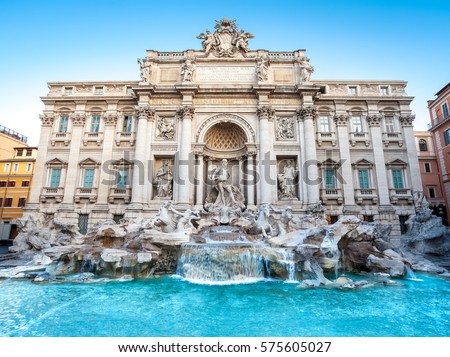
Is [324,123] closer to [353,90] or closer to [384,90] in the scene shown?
[353,90]

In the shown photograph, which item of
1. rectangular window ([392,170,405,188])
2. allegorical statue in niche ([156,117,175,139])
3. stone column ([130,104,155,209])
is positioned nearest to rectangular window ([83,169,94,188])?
stone column ([130,104,155,209])

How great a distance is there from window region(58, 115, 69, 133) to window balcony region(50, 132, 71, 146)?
0.37 meters

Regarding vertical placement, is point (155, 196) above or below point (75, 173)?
below

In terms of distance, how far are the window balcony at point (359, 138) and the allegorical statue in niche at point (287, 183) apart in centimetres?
533

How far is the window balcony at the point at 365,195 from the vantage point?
1764cm

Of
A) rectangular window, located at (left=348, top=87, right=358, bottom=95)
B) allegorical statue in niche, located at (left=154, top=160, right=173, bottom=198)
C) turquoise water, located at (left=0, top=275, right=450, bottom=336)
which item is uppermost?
rectangular window, located at (left=348, top=87, right=358, bottom=95)

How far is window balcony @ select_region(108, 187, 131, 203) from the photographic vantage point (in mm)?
17672

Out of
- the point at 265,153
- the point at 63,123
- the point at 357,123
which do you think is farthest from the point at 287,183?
the point at 63,123

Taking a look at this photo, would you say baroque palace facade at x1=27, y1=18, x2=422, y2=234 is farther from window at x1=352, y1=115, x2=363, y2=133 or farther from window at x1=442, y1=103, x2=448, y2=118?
window at x1=442, y1=103, x2=448, y2=118

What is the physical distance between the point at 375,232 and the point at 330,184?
22.2 feet

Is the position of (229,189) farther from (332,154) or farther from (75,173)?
(75,173)

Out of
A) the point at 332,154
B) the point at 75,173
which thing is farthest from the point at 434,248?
the point at 75,173

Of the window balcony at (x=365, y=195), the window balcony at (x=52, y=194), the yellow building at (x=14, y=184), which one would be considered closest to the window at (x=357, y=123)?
the window balcony at (x=365, y=195)

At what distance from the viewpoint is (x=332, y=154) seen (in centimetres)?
1855
